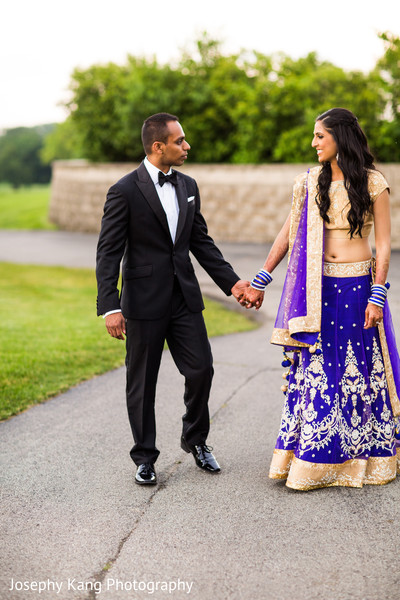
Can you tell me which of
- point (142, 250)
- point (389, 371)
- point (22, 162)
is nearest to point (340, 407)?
point (389, 371)

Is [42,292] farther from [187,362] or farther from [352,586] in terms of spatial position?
[352,586]

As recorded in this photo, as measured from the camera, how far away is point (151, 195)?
13.4 feet

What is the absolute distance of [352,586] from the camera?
3037 mm

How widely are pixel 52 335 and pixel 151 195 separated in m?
5.07

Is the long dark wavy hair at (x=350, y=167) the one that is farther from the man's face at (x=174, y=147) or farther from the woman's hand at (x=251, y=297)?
the man's face at (x=174, y=147)

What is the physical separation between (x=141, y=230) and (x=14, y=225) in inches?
851

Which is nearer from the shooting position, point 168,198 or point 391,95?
point 168,198

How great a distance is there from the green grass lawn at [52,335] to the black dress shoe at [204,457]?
196cm

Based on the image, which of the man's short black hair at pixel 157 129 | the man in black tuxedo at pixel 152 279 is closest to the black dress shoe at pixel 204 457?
the man in black tuxedo at pixel 152 279

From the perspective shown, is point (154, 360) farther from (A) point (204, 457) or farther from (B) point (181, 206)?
(B) point (181, 206)

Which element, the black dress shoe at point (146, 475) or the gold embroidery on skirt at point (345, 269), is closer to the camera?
the gold embroidery on skirt at point (345, 269)

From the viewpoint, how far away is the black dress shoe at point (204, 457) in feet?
14.4

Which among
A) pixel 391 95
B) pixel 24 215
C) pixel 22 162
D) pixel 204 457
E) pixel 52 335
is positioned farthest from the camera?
pixel 22 162

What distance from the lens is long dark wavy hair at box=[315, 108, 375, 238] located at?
3951mm
